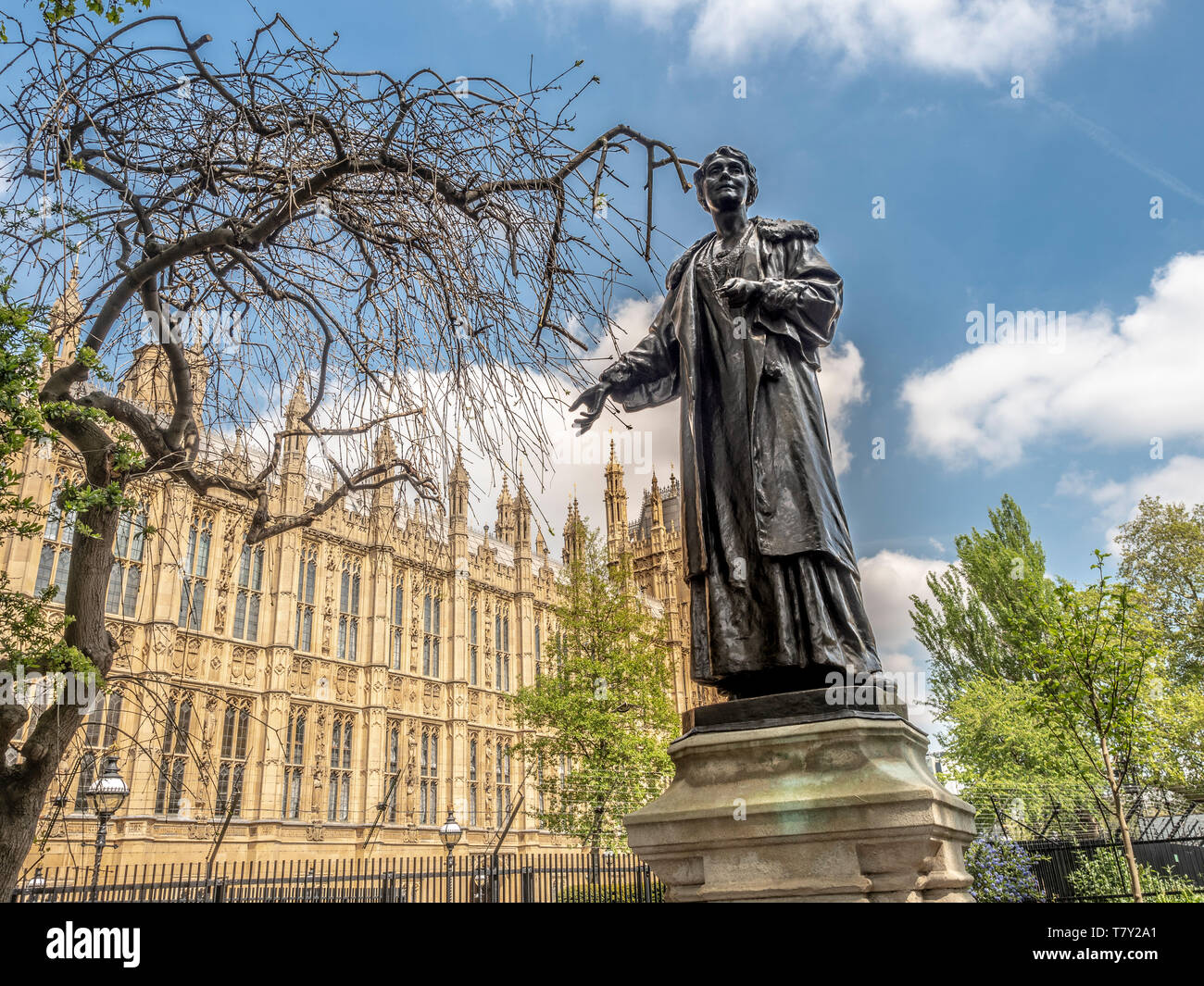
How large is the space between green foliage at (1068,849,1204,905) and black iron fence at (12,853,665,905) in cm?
685

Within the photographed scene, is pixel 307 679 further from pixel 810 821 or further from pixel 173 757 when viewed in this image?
pixel 810 821

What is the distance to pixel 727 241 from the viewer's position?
12.5ft

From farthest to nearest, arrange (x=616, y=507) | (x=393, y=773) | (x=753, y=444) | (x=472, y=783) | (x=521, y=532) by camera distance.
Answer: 1. (x=616, y=507)
2. (x=521, y=532)
3. (x=472, y=783)
4. (x=393, y=773)
5. (x=753, y=444)

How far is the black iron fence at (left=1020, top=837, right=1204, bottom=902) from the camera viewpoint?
1298 cm

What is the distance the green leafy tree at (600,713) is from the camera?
1970 cm

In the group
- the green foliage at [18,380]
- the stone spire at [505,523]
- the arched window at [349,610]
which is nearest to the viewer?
the green foliage at [18,380]

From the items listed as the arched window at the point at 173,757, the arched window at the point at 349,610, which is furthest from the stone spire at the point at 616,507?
the arched window at the point at 173,757

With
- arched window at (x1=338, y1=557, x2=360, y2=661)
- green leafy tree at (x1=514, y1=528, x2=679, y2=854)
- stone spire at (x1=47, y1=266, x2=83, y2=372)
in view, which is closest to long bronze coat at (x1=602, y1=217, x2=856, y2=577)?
stone spire at (x1=47, y1=266, x2=83, y2=372)

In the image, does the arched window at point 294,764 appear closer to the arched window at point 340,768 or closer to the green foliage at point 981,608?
the arched window at point 340,768

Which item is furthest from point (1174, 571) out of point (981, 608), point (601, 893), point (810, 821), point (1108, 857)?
point (810, 821)

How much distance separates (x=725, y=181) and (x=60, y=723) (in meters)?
4.85

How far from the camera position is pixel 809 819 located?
244 cm

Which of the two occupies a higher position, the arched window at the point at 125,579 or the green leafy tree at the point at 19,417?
the arched window at the point at 125,579
